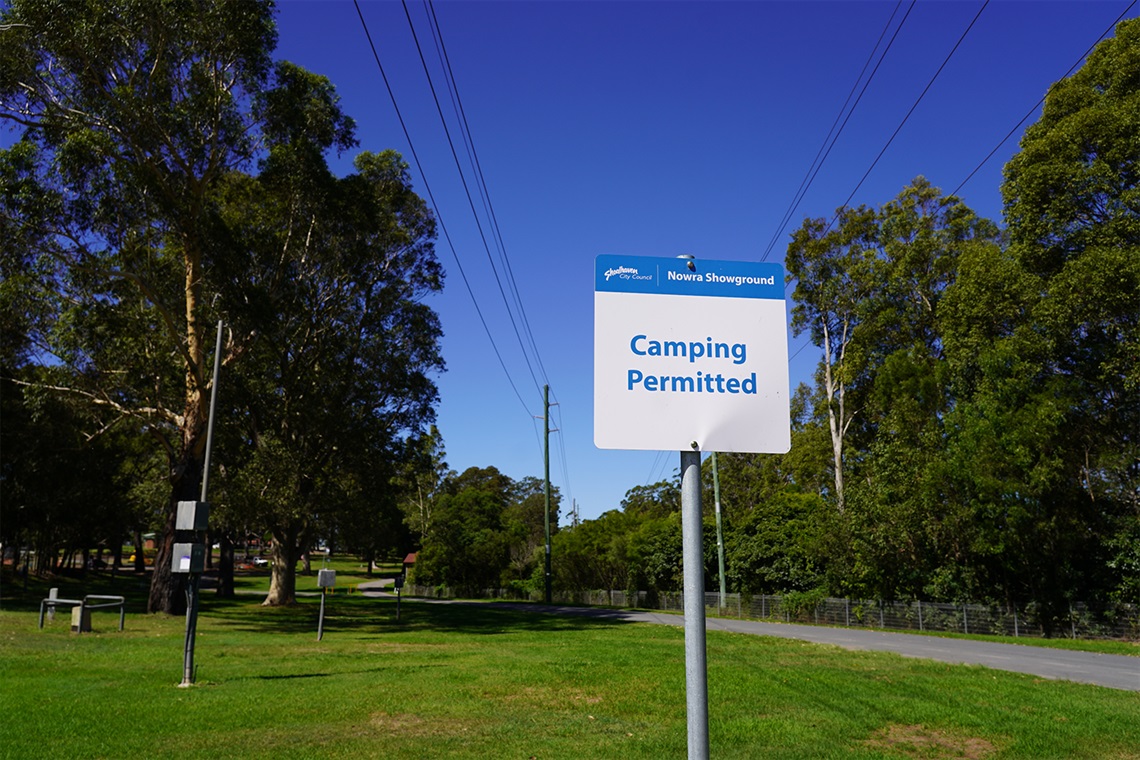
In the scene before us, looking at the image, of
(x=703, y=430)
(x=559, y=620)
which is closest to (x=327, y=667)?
(x=703, y=430)

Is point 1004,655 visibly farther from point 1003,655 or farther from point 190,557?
point 190,557

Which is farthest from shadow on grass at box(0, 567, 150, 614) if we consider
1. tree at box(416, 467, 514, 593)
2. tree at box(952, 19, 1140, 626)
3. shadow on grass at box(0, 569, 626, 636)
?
tree at box(952, 19, 1140, 626)

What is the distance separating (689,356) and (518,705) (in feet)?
30.1

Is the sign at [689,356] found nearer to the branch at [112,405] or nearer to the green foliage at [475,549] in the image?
the branch at [112,405]

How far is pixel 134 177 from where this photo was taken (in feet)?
79.3

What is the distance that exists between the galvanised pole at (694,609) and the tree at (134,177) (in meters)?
24.8

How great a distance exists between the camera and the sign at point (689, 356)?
245 cm

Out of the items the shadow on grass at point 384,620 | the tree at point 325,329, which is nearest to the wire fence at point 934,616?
the shadow on grass at point 384,620

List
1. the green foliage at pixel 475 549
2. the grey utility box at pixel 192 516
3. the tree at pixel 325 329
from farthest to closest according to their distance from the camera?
the green foliage at pixel 475 549
the tree at pixel 325 329
the grey utility box at pixel 192 516

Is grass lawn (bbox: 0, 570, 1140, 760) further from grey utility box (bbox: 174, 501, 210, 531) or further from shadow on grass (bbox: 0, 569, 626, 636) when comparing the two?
shadow on grass (bbox: 0, 569, 626, 636)

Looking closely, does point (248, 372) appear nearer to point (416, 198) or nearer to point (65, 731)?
point (416, 198)

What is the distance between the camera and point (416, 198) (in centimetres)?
3475

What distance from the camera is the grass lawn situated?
8.14 m

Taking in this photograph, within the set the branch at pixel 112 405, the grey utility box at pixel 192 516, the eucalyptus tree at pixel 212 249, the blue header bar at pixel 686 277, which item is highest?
the eucalyptus tree at pixel 212 249
